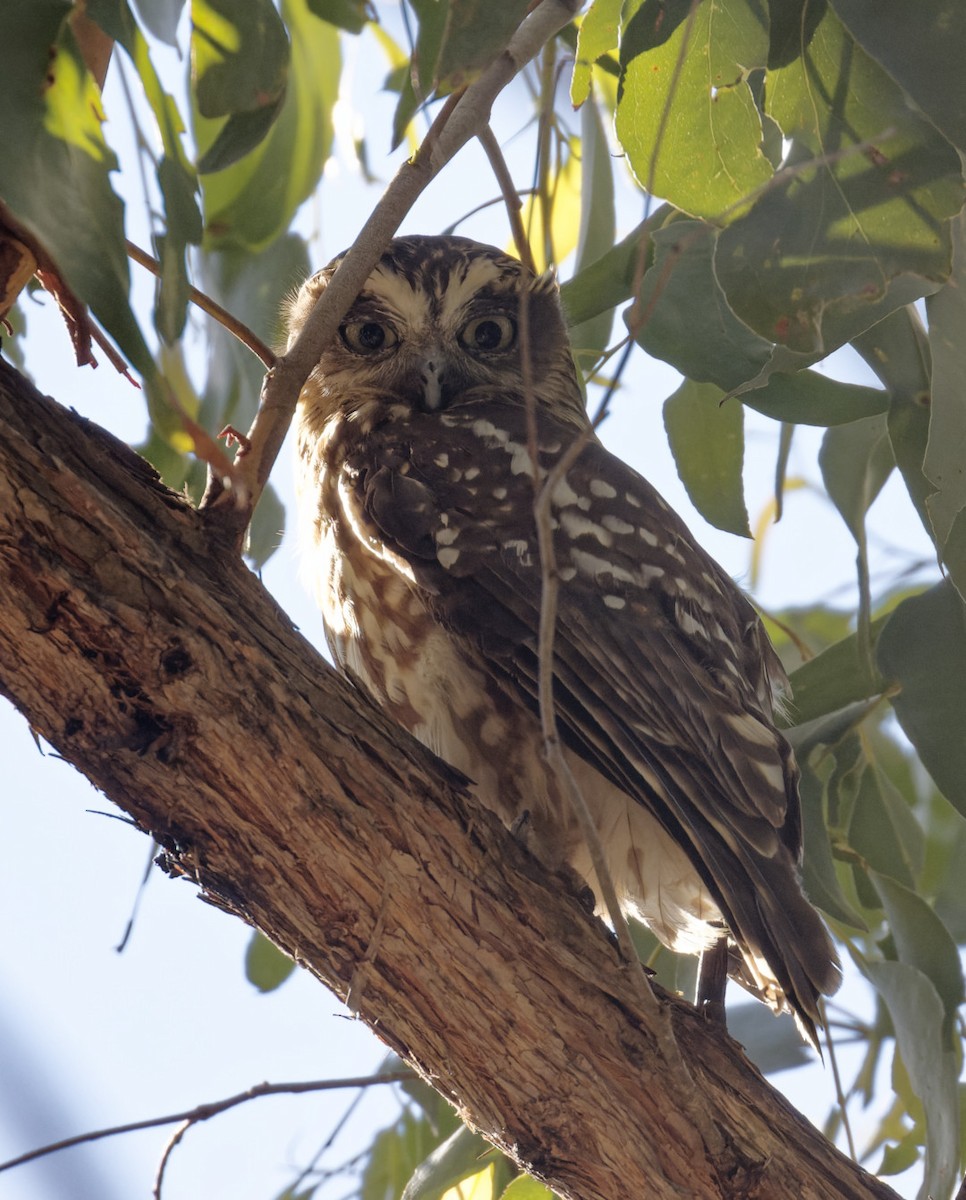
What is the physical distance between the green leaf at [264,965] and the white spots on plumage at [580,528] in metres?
1.11

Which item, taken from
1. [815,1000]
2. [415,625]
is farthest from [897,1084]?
[415,625]

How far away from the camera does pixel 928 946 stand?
2213 mm

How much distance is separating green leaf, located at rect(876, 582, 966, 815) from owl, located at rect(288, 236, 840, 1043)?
23cm

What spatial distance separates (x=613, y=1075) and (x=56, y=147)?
1261 mm

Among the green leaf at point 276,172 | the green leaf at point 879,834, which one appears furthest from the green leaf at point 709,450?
the green leaf at point 276,172

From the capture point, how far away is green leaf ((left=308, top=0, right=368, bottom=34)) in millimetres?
2160

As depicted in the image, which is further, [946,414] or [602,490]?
[602,490]

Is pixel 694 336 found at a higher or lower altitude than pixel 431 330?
lower

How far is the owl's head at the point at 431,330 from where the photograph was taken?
110 inches

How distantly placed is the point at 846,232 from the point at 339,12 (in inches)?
40.2

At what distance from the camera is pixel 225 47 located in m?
1.65

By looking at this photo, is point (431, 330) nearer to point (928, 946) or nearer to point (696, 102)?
point (696, 102)

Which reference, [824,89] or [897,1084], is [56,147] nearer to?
[824,89]

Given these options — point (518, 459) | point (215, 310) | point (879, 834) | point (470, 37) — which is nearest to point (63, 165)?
point (215, 310)
